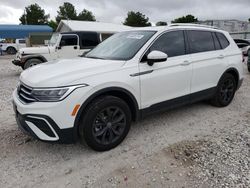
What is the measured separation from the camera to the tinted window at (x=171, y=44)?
3532 mm

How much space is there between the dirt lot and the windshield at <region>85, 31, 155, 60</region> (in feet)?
4.38

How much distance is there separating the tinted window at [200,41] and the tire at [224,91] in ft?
2.57

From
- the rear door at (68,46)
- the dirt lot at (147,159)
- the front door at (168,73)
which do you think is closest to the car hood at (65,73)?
the front door at (168,73)

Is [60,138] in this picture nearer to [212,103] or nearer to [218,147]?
[218,147]

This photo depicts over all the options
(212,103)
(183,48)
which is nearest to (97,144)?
(183,48)

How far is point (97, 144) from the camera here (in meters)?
2.97


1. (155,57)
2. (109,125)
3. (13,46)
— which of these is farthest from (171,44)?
(13,46)

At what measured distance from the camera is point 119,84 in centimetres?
299

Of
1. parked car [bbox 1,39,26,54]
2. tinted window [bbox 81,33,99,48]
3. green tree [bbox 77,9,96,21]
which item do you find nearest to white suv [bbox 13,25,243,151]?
tinted window [bbox 81,33,99,48]

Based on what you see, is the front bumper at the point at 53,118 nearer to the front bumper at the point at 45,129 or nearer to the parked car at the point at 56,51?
the front bumper at the point at 45,129

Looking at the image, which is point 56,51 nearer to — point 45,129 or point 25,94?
point 25,94

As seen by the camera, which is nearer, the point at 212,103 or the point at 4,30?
the point at 212,103

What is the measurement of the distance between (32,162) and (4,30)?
3523 centimetres

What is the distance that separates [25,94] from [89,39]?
7.31 m
